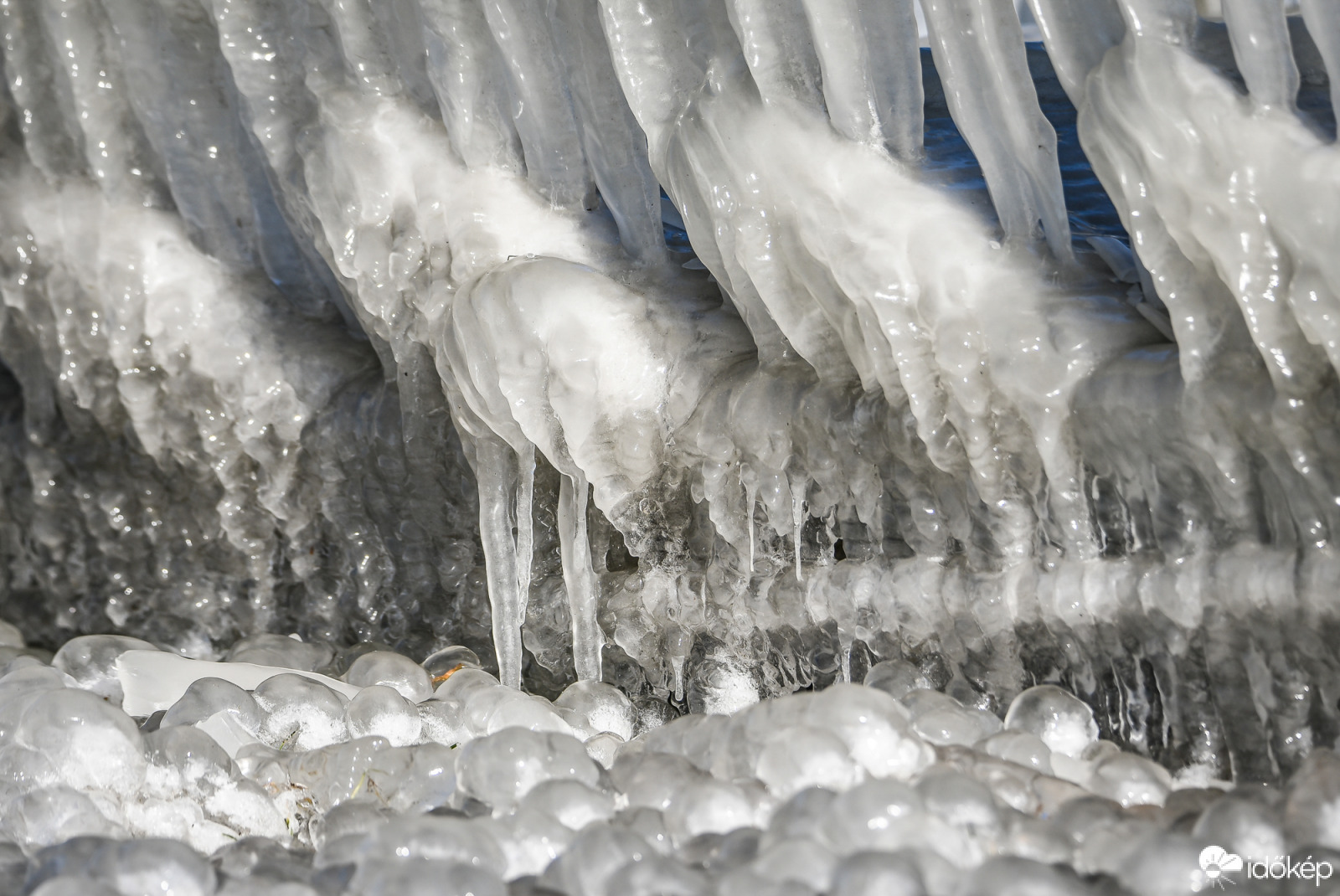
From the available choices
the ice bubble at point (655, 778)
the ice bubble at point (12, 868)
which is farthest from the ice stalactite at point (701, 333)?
the ice bubble at point (12, 868)

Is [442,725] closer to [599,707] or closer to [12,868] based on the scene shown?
[599,707]

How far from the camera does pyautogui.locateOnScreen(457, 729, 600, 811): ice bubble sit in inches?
30.8

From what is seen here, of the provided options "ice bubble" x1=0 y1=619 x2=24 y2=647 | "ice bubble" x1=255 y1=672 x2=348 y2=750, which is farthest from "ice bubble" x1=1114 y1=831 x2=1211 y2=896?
"ice bubble" x1=0 y1=619 x2=24 y2=647

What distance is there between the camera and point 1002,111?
3.06 ft

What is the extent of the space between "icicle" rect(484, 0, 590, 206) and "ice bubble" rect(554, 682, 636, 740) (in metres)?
0.49

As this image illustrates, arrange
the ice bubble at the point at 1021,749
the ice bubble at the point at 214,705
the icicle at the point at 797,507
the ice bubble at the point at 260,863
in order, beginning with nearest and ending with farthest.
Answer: the ice bubble at the point at 260,863 < the ice bubble at the point at 1021,749 < the ice bubble at the point at 214,705 < the icicle at the point at 797,507

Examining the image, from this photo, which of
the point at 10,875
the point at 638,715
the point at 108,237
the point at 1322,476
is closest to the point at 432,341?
the point at 638,715

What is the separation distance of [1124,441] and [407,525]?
90 centimetres

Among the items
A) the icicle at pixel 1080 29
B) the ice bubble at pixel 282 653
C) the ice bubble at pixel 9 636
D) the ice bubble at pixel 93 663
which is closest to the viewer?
the icicle at pixel 1080 29

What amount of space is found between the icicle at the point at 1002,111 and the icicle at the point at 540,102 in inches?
16.2

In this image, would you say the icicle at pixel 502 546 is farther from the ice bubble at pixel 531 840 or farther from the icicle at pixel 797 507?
the ice bubble at pixel 531 840

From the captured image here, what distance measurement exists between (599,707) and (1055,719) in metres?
0.42

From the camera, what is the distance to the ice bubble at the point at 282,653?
1.36 meters

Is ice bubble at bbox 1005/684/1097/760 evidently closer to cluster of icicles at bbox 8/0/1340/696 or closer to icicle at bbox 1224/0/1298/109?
cluster of icicles at bbox 8/0/1340/696
